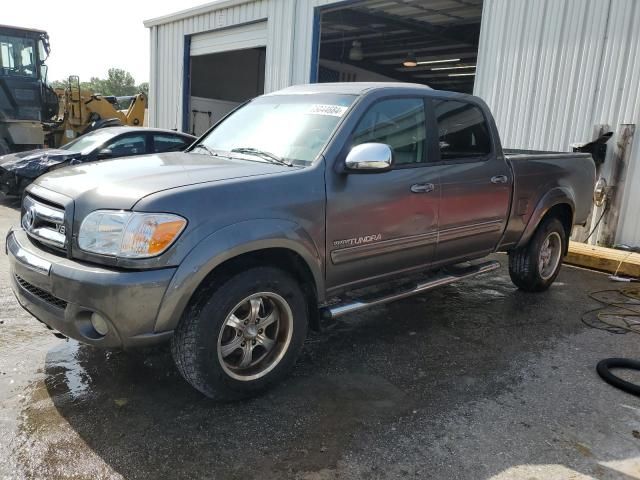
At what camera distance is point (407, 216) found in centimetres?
385

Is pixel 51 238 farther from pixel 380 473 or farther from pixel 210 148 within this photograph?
pixel 380 473

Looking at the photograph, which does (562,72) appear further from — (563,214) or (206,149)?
(206,149)

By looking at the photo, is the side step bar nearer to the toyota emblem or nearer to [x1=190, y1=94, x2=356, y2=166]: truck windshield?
[x1=190, y1=94, x2=356, y2=166]: truck windshield

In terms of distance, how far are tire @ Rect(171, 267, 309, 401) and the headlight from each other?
1.32 ft

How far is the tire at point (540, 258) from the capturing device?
215 inches

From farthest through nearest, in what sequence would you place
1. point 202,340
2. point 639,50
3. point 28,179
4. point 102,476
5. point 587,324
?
point 28,179, point 639,50, point 587,324, point 202,340, point 102,476

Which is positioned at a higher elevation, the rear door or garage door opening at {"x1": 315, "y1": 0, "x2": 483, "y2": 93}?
garage door opening at {"x1": 315, "y1": 0, "x2": 483, "y2": 93}

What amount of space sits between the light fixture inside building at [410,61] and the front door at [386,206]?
14613 mm

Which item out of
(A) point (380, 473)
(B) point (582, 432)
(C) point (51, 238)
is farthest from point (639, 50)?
(C) point (51, 238)

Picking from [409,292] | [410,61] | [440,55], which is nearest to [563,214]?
[409,292]

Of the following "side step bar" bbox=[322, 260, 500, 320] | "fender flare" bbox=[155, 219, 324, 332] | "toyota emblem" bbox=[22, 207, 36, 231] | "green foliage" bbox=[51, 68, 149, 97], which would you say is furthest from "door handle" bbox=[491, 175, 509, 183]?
"green foliage" bbox=[51, 68, 149, 97]

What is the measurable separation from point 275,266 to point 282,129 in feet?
3.72

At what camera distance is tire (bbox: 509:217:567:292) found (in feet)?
17.9

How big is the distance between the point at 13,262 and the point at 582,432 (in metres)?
3.53
